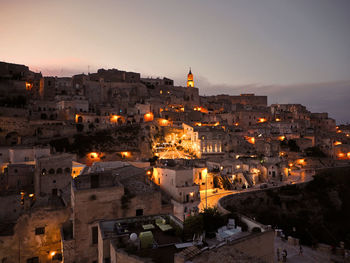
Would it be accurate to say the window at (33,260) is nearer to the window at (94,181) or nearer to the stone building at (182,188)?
the window at (94,181)

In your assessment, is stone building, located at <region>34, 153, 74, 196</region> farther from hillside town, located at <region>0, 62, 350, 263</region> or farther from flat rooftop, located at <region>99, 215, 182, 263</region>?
flat rooftop, located at <region>99, 215, 182, 263</region>

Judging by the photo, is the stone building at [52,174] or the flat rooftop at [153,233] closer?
the flat rooftop at [153,233]

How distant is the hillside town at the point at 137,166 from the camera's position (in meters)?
10.1

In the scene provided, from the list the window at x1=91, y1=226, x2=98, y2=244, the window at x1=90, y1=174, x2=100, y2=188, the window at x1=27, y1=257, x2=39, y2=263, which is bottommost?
the window at x1=27, y1=257, x2=39, y2=263

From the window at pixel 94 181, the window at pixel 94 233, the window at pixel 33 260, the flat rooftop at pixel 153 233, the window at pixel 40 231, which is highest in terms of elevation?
the window at pixel 94 181

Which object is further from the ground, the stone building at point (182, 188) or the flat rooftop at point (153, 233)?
the flat rooftop at point (153, 233)

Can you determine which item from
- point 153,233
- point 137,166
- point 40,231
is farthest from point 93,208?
point 137,166

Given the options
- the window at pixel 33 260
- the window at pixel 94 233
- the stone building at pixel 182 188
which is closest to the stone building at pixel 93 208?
the window at pixel 94 233

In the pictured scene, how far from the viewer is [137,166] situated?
109ft

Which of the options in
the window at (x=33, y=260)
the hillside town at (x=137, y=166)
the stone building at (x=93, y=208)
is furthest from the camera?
the window at (x=33, y=260)

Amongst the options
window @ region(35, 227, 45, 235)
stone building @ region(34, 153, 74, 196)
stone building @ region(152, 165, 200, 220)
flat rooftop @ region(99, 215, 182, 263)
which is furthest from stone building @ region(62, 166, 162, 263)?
stone building @ region(152, 165, 200, 220)

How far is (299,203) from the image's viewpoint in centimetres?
3488

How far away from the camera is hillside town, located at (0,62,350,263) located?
10148 mm

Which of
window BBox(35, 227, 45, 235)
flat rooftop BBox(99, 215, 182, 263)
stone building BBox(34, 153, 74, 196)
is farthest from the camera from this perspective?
stone building BBox(34, 153, 74, 196)
